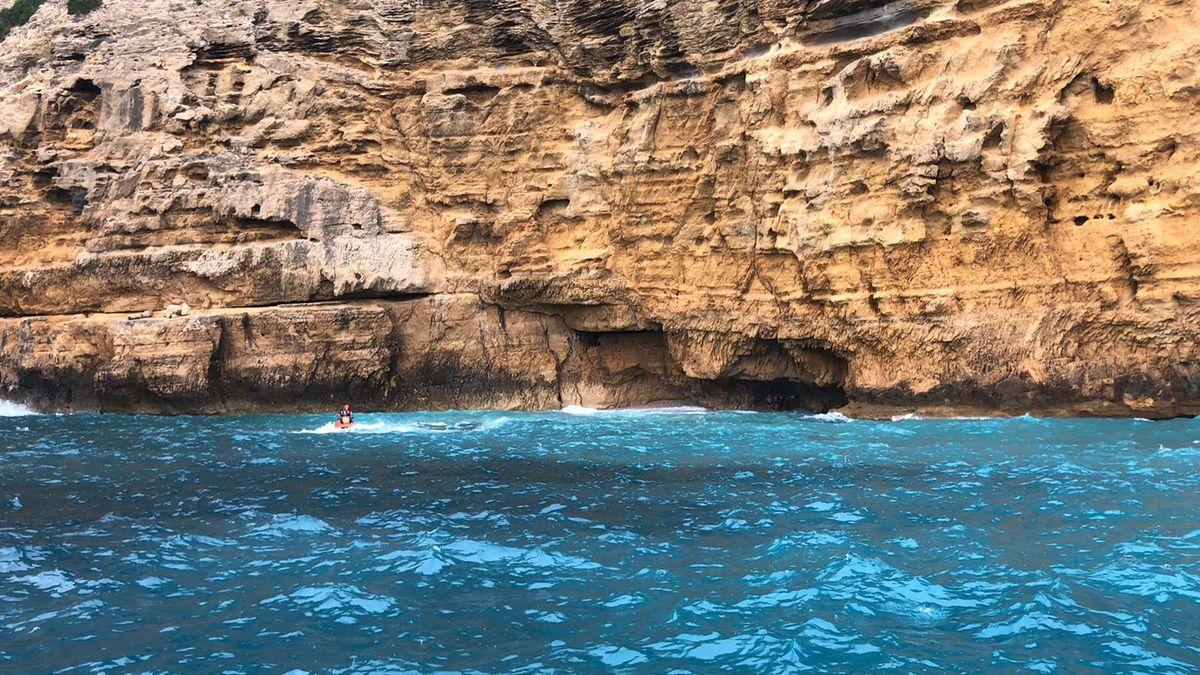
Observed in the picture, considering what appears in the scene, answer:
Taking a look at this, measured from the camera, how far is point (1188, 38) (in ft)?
58.7

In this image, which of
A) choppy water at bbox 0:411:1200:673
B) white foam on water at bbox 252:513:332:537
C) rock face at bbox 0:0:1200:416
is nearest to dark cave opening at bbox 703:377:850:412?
rock face at bbox 0:0:1200:416

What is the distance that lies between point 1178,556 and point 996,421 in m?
10.9

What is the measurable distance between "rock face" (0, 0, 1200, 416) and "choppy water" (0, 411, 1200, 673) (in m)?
4.65

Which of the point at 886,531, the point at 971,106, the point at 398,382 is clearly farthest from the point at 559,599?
the point at 398,382

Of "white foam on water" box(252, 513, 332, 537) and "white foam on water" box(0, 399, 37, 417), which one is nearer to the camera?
"white foam on water" box(252, 513, 332, 537)

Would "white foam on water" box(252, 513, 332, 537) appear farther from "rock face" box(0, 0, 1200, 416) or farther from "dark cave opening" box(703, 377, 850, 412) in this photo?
"dark cave opening" box(703, 377, 850, 412)

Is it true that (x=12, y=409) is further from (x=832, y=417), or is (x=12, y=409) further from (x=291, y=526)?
(x=832, y=417)

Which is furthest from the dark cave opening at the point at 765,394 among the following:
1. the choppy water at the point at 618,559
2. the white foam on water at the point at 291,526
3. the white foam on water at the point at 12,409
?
the white foam on water at the point at 12,409

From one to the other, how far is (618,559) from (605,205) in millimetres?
18081

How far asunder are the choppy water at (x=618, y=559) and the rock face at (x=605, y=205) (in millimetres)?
4653

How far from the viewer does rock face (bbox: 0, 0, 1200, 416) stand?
62.5 ft

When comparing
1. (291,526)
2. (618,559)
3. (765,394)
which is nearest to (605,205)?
(765,394)

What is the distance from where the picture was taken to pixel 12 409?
26234 mm

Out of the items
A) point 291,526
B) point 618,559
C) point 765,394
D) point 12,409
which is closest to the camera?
point 618,559
